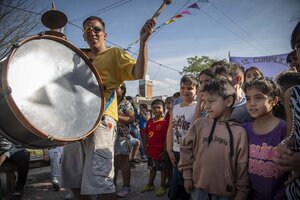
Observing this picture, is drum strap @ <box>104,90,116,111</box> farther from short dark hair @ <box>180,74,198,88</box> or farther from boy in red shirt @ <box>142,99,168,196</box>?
boy in red shirt @ <box>142,99,168,196</box>

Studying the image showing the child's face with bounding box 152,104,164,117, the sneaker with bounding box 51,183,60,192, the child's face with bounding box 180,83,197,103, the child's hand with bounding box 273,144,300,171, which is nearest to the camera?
the child's hand with bounding box 273,144,300,171

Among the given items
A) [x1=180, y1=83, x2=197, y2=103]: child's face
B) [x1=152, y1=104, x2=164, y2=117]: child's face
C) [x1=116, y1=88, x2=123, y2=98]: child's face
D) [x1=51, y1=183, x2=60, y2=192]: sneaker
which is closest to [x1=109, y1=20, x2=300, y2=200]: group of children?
[x1=180, y1=83, x2=197, y2=103]: child's face

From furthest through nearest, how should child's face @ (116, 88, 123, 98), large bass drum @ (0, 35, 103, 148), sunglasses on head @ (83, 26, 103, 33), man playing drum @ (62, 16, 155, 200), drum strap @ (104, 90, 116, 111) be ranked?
child's face @ (116, 88, 123, 98)
sunglasses on head @ (83, 26, 103, 33)
drum strap @ (104, 90, 116, 111)
man playing drum @ (62, 16, 155, 200)
large bass drum @ (0, 35, 103, 148)

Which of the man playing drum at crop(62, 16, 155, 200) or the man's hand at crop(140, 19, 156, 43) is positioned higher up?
the man's hand at crop(140, 19, 156, 43)

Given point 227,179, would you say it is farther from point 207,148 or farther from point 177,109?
point 177,109

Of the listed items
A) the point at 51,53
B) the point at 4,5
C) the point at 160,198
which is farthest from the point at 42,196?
the point at 4,5

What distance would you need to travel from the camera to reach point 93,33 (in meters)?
2.55

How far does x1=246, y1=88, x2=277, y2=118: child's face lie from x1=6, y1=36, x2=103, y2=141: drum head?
1.27 metres

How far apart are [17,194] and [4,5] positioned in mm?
7186

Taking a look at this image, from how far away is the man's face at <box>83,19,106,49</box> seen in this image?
8.38ft

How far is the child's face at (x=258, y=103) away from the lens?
2.11m

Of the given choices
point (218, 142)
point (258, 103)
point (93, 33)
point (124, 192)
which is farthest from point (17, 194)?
point (258, 103)

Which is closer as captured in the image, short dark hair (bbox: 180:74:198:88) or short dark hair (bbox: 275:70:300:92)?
short dark hair (bbox: 275:70:300:92)

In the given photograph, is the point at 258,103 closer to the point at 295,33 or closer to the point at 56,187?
the point at 295,33
